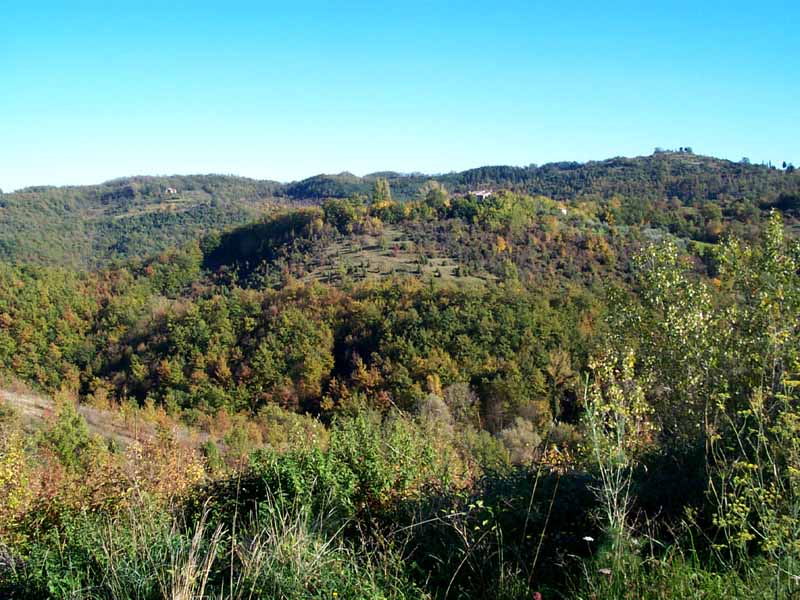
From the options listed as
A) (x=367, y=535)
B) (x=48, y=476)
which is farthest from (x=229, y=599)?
(x=48, y=476)

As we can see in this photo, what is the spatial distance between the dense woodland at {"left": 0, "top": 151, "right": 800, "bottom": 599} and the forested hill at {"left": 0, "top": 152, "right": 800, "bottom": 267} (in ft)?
3.20

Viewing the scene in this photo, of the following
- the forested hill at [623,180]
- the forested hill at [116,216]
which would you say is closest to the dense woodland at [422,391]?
the forested hill at [623,180]

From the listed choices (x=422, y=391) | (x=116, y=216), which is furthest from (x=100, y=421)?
(x=116, y=216)

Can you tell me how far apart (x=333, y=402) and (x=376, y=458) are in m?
33.9

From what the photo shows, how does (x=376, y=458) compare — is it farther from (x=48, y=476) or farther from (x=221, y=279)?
(x=221, y=279)

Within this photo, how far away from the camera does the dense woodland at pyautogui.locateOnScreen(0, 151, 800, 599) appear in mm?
2936

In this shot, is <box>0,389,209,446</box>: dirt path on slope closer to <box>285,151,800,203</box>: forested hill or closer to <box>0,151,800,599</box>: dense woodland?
<box>0,151,800,599</box>: dense woodland

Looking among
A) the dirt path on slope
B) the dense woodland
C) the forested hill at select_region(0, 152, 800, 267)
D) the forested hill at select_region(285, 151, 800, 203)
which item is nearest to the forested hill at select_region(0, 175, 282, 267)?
the forested hill at select_region(0, 152, 800, 267)

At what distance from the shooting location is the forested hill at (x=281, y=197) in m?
79.4

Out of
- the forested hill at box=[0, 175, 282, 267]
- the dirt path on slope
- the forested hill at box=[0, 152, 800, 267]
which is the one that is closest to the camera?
the dirt path on slope

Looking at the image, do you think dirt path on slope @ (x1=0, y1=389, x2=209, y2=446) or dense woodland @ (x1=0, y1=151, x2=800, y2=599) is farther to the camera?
dirt path on slope @ (x1=0, y1=389, x2=209, y2=446)

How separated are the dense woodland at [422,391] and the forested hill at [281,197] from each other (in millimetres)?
976

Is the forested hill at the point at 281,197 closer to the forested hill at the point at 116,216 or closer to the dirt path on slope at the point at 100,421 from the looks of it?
the forested hill at the point at 116,216

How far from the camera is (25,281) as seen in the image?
53.9 m
